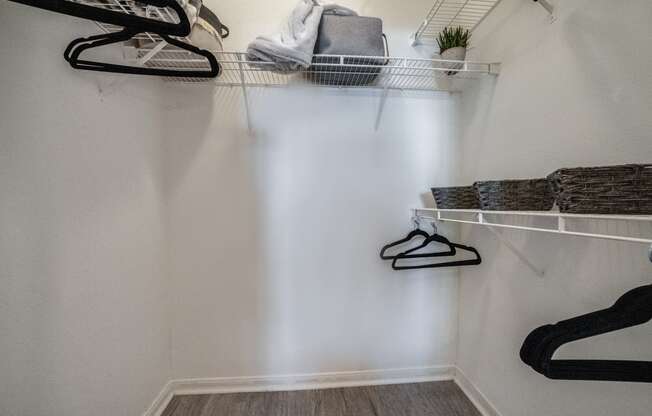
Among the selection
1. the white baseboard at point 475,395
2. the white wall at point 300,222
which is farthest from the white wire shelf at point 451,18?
the white baseboard at point 475,395

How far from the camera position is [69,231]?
864 millimetres

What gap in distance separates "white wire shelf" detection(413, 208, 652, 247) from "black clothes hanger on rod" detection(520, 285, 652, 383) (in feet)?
0.45

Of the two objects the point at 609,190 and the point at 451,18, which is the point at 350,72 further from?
the point at 609,190

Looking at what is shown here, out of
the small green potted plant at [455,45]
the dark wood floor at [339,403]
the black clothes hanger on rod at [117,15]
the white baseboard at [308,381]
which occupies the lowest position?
the dark wood floor at [339,403]

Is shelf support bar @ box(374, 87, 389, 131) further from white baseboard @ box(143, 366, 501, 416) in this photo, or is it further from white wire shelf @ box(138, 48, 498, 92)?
white baseboard @ box(143, 366, 501, 416)

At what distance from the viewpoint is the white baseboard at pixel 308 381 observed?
4.80 ft

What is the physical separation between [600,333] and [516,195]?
0.42 m

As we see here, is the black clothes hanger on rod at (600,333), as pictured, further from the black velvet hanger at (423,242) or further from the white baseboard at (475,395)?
the white baseboard at (475,395)

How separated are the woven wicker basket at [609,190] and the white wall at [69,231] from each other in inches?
53.7

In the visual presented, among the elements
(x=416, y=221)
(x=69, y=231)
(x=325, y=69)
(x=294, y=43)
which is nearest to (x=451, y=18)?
(x=325, y=69)

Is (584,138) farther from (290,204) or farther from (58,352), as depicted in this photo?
(58,352)

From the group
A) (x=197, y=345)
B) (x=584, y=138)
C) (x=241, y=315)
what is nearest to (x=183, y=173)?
(x=241, y=315)

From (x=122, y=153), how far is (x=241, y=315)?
3.19 ft

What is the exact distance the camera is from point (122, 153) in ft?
3.68
